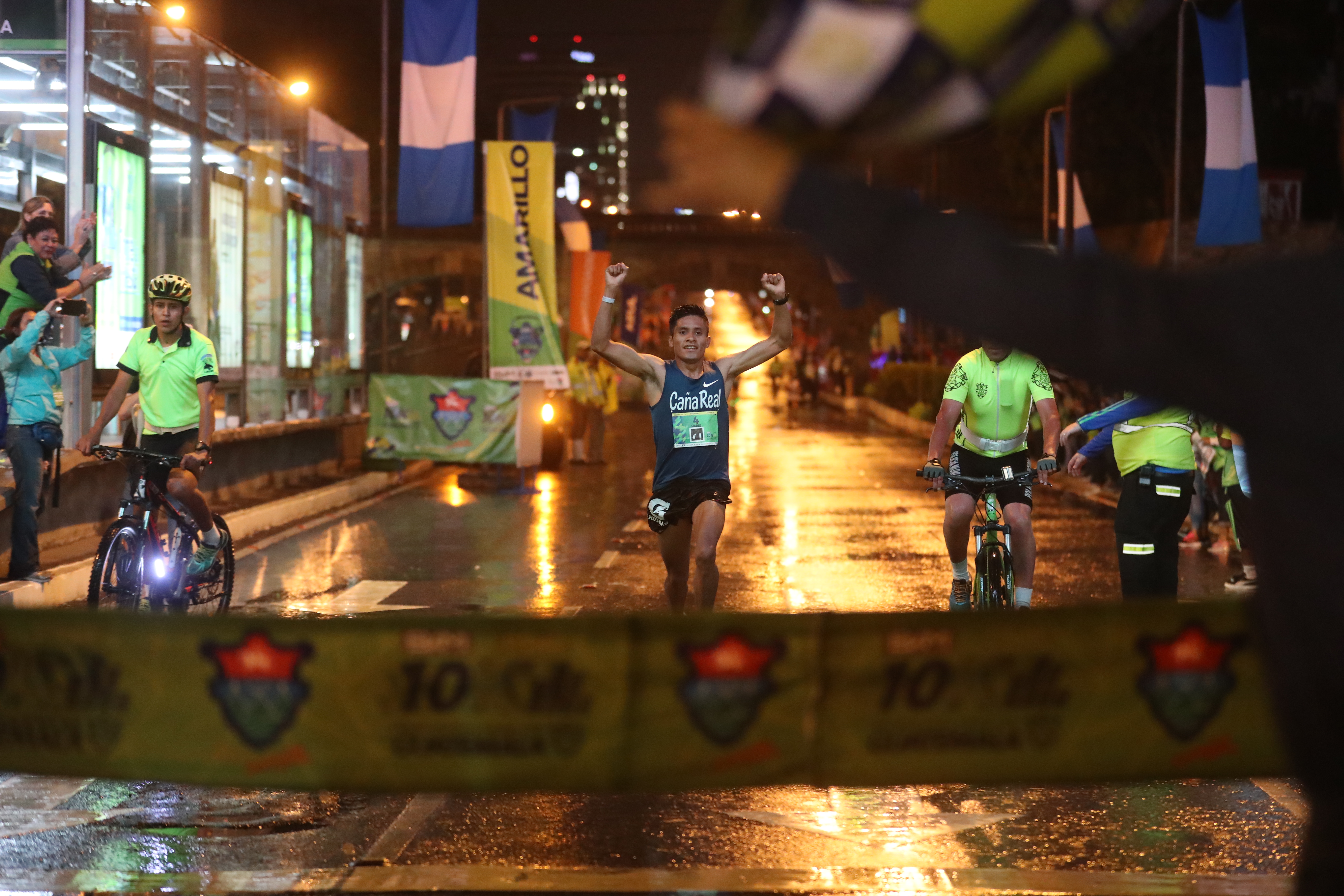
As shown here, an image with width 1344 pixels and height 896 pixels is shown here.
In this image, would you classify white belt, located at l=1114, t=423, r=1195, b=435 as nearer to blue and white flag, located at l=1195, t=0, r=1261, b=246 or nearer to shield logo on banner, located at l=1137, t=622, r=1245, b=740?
shield logo on banner, located at l=1137, t=622, r=1245, b=740

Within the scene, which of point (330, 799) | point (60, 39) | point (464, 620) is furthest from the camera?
point (60, 39)

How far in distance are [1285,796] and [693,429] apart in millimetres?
3422

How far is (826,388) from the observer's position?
222 feet

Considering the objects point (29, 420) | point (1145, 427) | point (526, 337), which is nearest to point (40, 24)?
point (29, 420)

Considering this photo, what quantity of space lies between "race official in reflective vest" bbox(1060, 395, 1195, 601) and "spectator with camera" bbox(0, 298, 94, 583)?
6.59 meters

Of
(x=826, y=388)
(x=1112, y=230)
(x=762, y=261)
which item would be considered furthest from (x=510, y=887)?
(x=762, y=261)

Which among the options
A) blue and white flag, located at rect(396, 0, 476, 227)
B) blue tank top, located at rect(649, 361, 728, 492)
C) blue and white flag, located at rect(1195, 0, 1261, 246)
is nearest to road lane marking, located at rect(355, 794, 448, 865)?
blue tank top, located at rect(649, 361, 728, 492)

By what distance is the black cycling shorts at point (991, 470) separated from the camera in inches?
348

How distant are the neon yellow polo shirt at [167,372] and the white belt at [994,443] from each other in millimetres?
4552

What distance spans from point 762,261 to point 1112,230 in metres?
26.1

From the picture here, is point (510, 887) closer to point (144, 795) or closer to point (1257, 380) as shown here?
point (144, 795)

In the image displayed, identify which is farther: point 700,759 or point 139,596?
point 139,596

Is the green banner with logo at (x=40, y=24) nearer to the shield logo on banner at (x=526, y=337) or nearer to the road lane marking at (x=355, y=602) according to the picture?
the road lane marking at (x=355, y=602)

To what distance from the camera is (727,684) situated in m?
3.33
